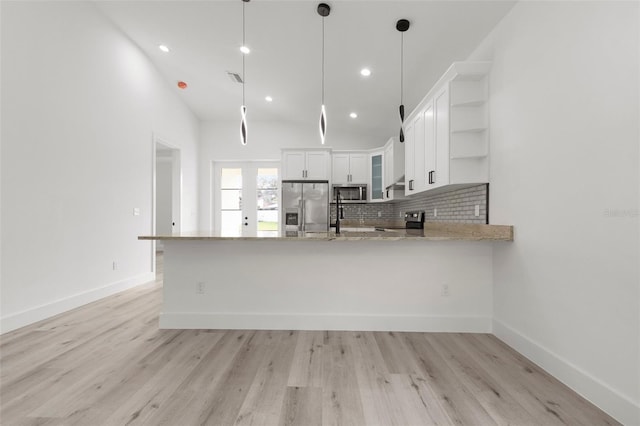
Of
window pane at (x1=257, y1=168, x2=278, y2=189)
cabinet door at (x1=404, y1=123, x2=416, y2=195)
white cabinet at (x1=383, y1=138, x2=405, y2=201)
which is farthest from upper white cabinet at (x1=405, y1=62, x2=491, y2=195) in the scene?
window pane at (x1=257, y1=168, x2=278, y2=189)

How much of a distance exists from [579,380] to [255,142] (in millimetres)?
6167

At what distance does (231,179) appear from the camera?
6.69 meters

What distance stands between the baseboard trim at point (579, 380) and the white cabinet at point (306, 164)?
161 inches

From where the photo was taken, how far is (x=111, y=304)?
3.43 m

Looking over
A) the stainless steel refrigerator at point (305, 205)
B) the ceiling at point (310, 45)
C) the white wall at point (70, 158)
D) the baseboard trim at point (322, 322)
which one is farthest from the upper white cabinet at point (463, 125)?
the white wall at point (70, 158)

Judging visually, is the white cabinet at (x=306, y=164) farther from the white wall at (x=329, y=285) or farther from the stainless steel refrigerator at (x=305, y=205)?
the white wall at (x=329, y=285)

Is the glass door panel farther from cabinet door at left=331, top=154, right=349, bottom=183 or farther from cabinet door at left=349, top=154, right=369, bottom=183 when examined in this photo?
cabinet door at left=349, top=154, right=369, bottom=183

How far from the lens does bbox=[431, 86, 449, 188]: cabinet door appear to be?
2.67 m

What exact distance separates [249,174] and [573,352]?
6.02m

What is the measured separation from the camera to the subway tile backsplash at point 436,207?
Result: 2846 mm

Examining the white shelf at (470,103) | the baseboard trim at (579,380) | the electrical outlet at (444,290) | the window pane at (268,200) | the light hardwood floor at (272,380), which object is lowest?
the light hardwood floor at (272,380)

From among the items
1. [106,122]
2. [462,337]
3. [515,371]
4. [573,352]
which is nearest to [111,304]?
[106,122]

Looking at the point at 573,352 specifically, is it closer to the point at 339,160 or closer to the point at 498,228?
the point at 498,228

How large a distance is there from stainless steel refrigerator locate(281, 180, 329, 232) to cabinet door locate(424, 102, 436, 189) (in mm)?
2697
